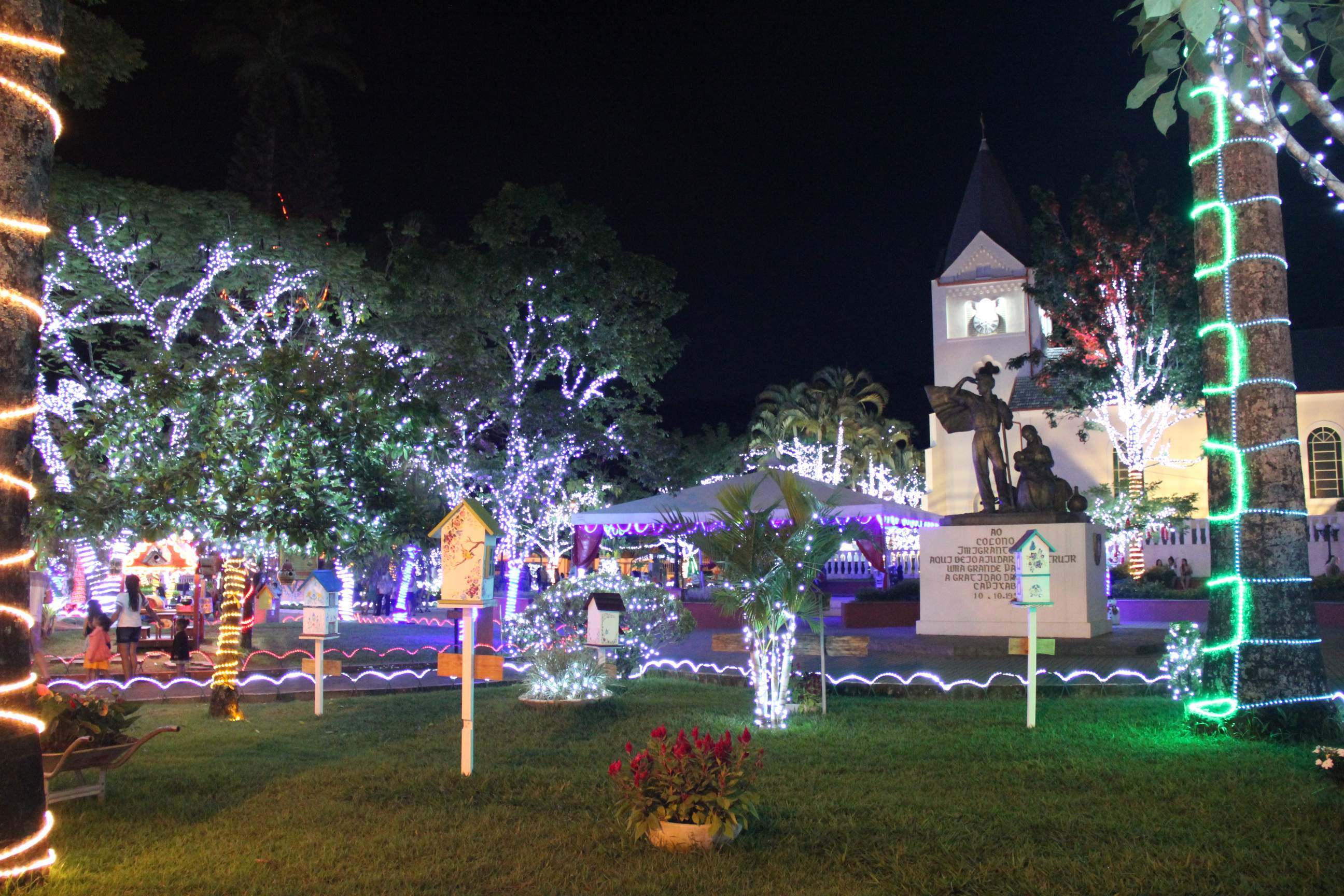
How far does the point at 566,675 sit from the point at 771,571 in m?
2.96

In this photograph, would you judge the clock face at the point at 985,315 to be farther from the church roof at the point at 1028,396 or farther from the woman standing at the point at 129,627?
the woman standing at the point at 129,627

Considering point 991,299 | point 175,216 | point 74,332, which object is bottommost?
point 74,332

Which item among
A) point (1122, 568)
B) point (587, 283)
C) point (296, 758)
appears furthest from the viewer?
point (1122, 568)

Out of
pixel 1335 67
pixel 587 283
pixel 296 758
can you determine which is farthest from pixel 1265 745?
pixel 587 283

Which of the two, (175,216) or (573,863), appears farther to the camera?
(175,216)

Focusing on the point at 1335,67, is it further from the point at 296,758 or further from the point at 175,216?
the point at 175,216

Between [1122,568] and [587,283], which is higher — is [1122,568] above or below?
below

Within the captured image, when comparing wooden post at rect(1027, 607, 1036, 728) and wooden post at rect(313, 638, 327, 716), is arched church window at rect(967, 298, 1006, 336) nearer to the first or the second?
wooden post at rect(1027, 607, 1036, 728)

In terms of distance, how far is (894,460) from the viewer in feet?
194

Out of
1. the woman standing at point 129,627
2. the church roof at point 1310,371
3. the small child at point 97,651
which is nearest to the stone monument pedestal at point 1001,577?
the woman standing at point 129,627

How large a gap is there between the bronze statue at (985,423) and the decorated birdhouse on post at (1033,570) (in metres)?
6.78

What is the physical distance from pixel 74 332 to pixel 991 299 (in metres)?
37.4

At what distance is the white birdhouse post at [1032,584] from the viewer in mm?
9945

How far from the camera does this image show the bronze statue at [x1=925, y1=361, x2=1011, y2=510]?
55.6 ft
